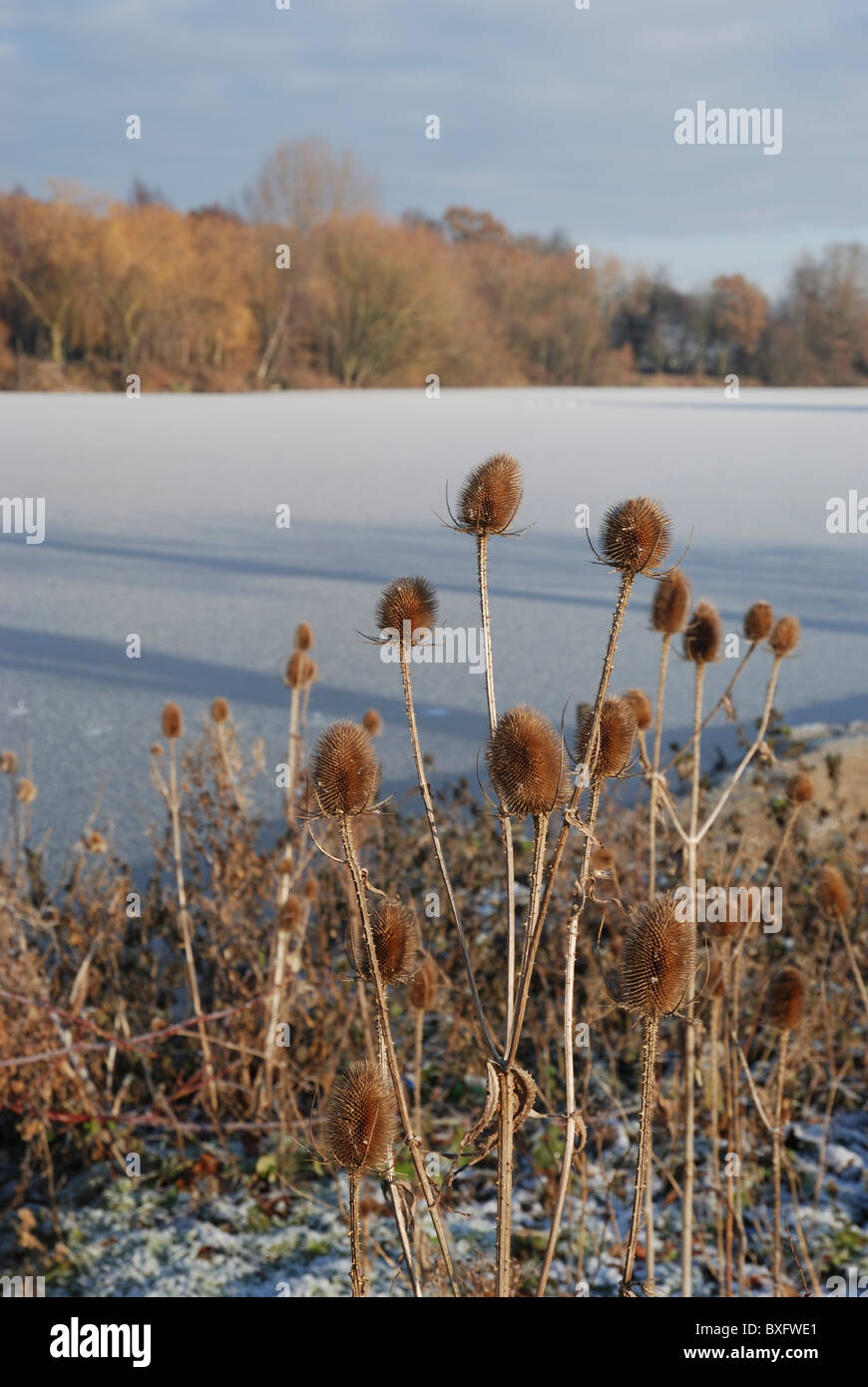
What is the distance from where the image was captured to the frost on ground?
274 centimetres

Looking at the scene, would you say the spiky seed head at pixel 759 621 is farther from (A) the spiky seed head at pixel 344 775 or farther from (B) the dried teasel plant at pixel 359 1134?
(B) the dried teasel plant at pixel 359 1134

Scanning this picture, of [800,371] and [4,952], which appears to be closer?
[4,952]

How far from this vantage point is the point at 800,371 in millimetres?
45344

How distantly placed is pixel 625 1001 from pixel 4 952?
2518 mm

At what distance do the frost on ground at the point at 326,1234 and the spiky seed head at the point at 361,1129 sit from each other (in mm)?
1577

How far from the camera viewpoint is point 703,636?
235 centimetres

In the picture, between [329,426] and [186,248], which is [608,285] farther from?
[329,426]

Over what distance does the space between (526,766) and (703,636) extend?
133cm

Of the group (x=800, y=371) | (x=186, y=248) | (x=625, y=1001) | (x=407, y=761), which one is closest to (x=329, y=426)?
(x=186, y=248)

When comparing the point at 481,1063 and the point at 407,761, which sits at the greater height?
the point at 407,761

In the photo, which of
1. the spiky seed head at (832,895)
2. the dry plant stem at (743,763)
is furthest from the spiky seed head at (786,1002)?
the spiky seed head at (832,895)

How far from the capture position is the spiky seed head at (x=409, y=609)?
1.29m

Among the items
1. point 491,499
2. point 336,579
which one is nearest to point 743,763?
point 491,499

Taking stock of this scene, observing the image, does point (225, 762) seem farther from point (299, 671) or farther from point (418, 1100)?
point (418, 1100)
